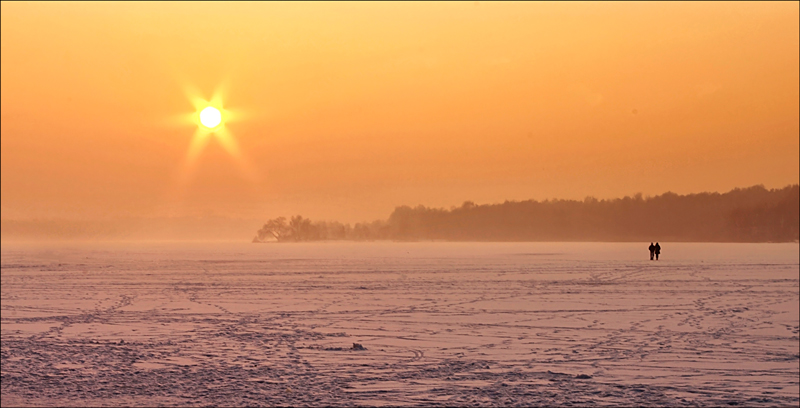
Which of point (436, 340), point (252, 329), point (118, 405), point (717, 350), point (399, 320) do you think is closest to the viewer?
point (118, 405)

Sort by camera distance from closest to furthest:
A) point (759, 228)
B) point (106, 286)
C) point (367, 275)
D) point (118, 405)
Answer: point (118, 405), point (106, 286), point (367, 275), point (759, 228)

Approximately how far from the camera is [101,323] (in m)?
14.0

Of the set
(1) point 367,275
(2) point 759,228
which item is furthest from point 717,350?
(2) point 759,228

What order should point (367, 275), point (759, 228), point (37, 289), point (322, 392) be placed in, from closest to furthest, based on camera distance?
point (322, 392) → point (37, 289) → point (367, 275) → point (759, 228)

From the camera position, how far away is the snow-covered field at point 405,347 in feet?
27.6

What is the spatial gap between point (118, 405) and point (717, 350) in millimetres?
8381

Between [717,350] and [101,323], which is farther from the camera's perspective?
[101,323]

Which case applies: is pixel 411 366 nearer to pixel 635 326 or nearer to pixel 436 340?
pixel 436 340

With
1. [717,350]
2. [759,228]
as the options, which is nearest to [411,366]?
[717,350]

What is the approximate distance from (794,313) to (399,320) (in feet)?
27.6

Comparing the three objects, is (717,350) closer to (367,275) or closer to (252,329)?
(252,329)

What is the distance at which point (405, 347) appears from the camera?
11.2m

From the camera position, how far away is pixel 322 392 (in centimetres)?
846

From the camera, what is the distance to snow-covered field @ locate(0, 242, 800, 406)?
8.41 metres
